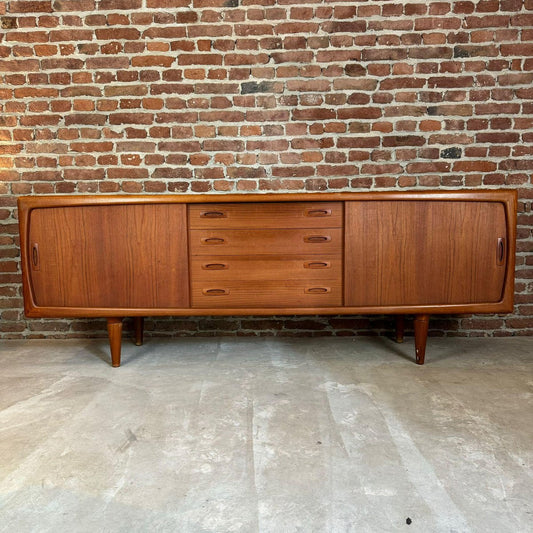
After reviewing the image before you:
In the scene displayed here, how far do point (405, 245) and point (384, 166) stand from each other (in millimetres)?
678

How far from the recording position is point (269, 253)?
210cm

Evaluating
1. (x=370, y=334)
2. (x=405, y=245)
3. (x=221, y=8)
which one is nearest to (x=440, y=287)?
(x=405, y=245)

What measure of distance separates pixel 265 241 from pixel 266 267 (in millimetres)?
116

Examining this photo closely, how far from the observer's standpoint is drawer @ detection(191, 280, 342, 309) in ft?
6.93

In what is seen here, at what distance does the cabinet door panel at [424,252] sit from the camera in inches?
80.7

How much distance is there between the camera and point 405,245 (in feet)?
6.79

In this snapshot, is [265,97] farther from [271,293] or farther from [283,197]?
[271,293]

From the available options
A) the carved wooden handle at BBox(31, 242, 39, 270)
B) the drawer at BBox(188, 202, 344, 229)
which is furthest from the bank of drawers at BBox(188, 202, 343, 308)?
the carved wooden handle at BBox(31, 242, 39, 270)

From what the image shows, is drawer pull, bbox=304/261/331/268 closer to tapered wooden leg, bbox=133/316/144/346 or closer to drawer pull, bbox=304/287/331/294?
drawer pull, bbox=304/287/331/294

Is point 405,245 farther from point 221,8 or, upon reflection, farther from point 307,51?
point 221,8

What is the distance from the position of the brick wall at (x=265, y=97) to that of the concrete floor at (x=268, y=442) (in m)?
0.96

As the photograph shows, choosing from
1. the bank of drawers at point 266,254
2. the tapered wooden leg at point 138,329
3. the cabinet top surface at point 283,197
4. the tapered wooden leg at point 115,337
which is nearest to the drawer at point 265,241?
the bank of drawers at point 266,254

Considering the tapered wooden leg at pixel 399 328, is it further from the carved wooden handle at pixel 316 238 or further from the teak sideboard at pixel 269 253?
the carved wooden handle at pixel 316 238

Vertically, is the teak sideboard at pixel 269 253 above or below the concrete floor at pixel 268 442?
above
